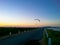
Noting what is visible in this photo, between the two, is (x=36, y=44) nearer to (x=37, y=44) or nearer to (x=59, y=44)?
(x=37, y=44)

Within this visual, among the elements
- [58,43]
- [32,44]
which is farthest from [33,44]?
[58,43]

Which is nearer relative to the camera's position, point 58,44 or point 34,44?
point 58,44

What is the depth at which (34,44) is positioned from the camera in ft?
51.0

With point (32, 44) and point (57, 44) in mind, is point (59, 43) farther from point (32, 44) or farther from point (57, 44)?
point (32, 44)

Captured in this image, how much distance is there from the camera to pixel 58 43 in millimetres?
10836

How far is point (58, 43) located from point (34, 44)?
5.01m

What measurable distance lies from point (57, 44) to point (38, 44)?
5205mm

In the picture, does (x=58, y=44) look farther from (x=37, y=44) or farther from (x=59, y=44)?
(x=37, y=44)

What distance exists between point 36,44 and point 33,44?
470mm

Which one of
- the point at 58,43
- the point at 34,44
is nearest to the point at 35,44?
the point at 34,44

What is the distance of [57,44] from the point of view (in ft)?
34.9

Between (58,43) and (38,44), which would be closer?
(58,43)

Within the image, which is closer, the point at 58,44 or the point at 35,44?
the point at 58,44

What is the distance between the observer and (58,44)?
1064 centimetres
